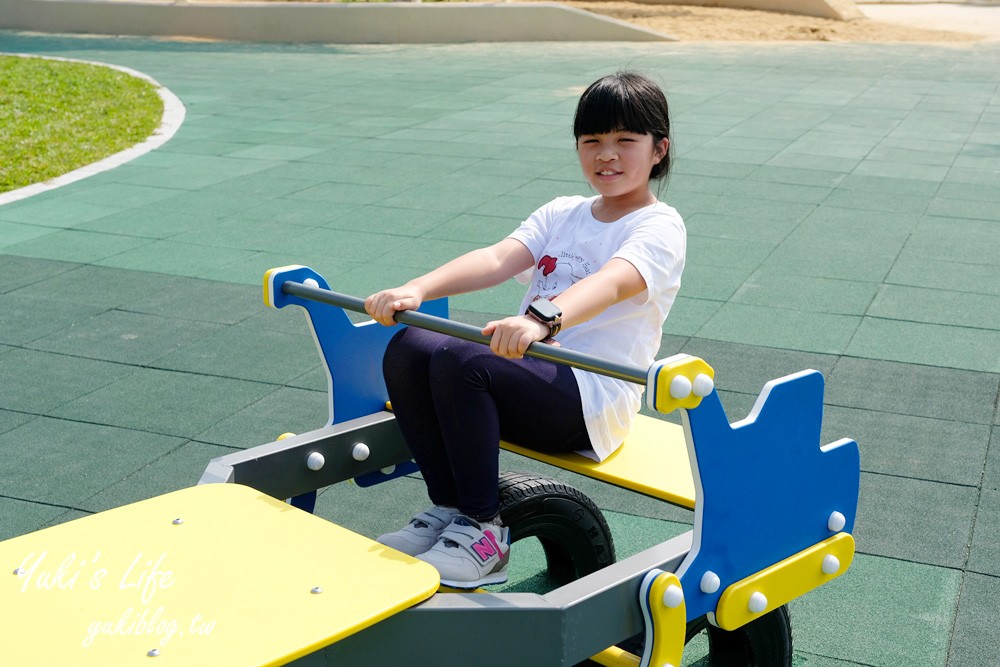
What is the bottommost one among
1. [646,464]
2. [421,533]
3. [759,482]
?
[421,533]

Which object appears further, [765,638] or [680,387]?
[765,638]

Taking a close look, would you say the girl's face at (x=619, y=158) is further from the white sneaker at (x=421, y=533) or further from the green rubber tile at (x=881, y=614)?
the green rubber tile at (x=881, y=614)

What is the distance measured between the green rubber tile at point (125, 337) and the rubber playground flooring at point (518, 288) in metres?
0.01

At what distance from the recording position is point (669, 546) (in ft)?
7.11

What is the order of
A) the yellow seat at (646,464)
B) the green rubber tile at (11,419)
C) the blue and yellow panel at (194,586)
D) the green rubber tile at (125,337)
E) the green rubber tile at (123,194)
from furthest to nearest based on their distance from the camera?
the green rubber tile at (123,194) < the green rubber tile at (125,337) < the green rubber tile at (11,419) < the yellow seat at (646,464) < the blue and yellow panel at (194,586)

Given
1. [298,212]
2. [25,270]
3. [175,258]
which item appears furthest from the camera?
[298,212]

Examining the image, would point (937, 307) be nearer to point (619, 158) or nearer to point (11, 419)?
point (619, 158)

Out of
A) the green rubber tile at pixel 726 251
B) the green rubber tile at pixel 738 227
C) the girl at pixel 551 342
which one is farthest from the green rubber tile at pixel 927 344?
the girl at pixel 551 342

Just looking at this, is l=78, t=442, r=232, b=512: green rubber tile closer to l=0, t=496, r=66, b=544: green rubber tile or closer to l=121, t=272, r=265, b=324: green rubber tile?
l=0, t=496, r=66, b=544: green rubber tile

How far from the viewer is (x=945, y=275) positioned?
5.58m

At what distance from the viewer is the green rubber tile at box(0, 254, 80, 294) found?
5.46 meters

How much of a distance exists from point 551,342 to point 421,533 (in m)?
0.47

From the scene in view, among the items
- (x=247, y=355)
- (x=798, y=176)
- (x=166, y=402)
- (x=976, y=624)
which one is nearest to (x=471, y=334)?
(x=976, y=624)

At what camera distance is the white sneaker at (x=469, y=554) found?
90.2 inches
